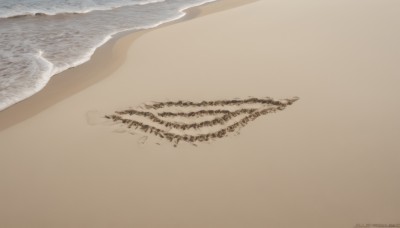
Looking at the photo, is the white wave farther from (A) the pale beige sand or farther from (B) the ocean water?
(A) the pale beige sand

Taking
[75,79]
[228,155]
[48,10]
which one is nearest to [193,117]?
[228,155]

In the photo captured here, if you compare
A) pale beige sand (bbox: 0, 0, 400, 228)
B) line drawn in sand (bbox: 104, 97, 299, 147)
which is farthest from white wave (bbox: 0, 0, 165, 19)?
line drawn in sand (bbox: 104, 97, 299, 147)

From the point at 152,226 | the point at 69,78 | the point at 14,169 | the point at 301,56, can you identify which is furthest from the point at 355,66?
the point at 14,169

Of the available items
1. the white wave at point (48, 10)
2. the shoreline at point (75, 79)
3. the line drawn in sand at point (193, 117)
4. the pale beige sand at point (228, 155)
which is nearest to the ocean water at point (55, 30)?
the white wave at point (48, 10)

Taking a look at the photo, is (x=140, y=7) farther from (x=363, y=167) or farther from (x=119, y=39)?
(x=363, y=167)

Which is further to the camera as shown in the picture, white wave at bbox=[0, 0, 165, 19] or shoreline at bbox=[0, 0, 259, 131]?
white wave at bbox=[0, 0, 165, 19]

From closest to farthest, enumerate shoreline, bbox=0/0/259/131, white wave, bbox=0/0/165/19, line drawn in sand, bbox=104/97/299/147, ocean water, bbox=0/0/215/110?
line drawn in sand, bbox=104/97/299/147 → shoreline, bbox=0/0/259/131 → ocean water, bbox=0/0/215/110 → white wave, bbox=0/0/165/19

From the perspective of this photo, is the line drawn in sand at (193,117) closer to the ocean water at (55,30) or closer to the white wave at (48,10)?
the ocean water at (55,30)
